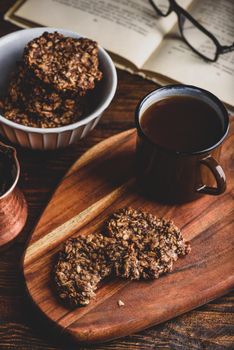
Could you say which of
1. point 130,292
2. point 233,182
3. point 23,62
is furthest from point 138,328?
point 23,62

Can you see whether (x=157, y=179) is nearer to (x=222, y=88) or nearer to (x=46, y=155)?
(x=46, y=155)

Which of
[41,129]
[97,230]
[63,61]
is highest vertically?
[63,61]

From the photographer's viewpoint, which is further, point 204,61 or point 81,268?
point 204,61

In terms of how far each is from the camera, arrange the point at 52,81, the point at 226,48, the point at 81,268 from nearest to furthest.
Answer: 1. the point at 81,268
2. the point at 52,81
3. the point at 226,48

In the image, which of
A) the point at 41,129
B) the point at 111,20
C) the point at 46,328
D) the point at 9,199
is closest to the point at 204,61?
the point at 111,20

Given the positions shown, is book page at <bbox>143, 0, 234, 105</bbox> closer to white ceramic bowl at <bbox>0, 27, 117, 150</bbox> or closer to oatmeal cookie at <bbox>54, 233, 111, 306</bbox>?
white ceramic bowl at <bbox>0, 27, 117, 150</bbox>

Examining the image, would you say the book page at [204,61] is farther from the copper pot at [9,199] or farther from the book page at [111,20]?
the copper pot at [9,199]

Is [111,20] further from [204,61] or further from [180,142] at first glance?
[180,142]
